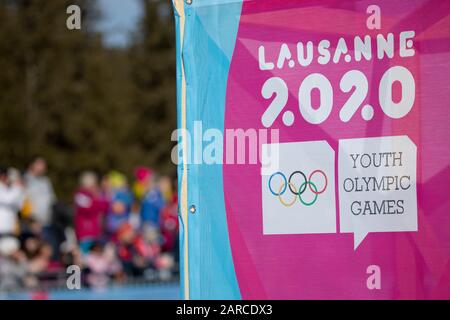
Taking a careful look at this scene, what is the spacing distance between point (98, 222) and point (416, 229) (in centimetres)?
1451

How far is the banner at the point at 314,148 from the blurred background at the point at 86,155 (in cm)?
642

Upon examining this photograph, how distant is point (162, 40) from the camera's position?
5619 centimetres

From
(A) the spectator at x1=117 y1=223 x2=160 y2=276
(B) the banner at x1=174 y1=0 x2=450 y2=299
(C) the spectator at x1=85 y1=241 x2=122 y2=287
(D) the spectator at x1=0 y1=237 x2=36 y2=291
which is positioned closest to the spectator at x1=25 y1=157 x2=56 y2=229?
(C) the spectator at x1=85 y1=241 x2=122 y2=287

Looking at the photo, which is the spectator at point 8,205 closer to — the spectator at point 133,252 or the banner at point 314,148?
the spectator at point 133,252

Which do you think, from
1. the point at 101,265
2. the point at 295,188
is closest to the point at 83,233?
the point at 101,265

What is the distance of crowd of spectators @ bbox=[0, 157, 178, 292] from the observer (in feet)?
51.8

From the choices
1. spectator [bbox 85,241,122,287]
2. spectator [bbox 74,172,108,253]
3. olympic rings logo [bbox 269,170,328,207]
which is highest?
olympic rings logo [bbox 269,170,328,207]

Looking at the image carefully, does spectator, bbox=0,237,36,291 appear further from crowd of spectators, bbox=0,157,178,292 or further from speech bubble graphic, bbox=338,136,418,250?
speech bubble graphic, bbox=338,136,418,250

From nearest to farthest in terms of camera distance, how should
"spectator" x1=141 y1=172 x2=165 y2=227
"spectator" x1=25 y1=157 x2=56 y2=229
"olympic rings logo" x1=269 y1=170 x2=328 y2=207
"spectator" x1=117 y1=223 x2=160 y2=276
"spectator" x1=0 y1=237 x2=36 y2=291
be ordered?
1. "olympic rings logo" x1=269 y1=170 x2=328 y2=207
2. "spectator" x1=0 y1=237 x2=36 y2=291
3. "spectator" x1=25 y1=157 x2=56 y2=229
4. "spectator" x1=117 y1=223 x2=160 y2=276
5. "spectator" x1=141 y1=172 x2=165 y2=227

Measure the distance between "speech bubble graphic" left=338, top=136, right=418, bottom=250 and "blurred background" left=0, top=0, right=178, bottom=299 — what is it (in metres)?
6.82

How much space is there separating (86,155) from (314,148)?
136 ft

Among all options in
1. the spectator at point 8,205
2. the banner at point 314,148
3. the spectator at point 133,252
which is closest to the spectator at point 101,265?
the spectator at point 133,252

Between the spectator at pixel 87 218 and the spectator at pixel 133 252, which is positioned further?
the spectator at pixel 133 252

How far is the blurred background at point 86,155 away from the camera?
54.0ft
